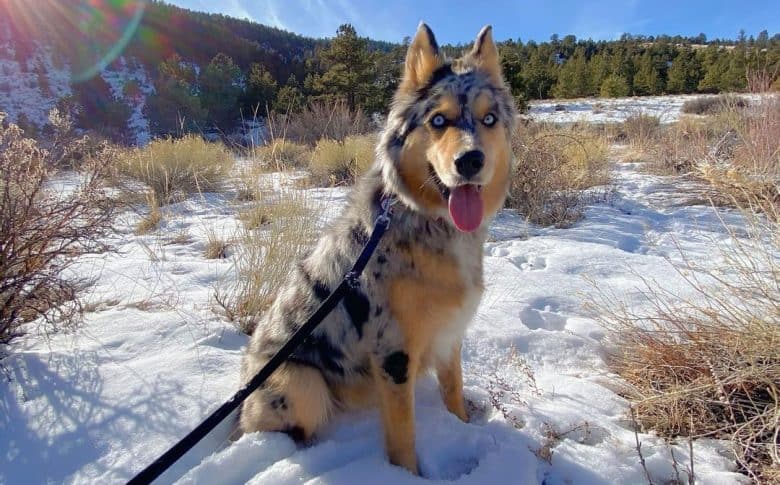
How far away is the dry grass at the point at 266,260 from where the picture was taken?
350 cm

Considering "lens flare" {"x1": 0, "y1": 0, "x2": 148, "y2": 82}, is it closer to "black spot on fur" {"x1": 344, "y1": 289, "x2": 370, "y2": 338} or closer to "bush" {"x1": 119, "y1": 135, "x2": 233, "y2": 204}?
"bush" {"x1": 119, "y1": 135, "x2": 233, "y2": 204}

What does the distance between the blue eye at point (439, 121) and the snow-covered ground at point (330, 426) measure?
1599mm

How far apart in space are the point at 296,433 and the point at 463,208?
1.47 meters

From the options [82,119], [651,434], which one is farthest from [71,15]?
[651,434]

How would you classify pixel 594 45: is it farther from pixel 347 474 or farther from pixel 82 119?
pixel 347 474

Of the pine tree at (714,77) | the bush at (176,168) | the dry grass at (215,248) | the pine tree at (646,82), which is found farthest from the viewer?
the pine tree at (646,82)

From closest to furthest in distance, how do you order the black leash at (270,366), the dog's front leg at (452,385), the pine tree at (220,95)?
1. the black leash at (270,366)
2. the dog's front leg at (452,385)
3. the pine tree at (220,95)

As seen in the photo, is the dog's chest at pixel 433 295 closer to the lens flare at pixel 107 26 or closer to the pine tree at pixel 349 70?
the pine tree at pixel 349 70

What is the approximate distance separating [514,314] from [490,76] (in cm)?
197

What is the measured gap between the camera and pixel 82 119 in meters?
25.8

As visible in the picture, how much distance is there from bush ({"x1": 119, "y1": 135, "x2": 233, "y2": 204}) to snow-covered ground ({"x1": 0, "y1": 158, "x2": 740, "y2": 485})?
16.5 feet

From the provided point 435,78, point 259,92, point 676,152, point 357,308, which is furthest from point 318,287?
point 259,92

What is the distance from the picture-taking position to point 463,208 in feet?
6.99

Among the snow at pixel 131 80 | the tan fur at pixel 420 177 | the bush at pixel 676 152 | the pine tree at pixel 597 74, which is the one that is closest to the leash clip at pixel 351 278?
the tan fur at pixel 420 177
